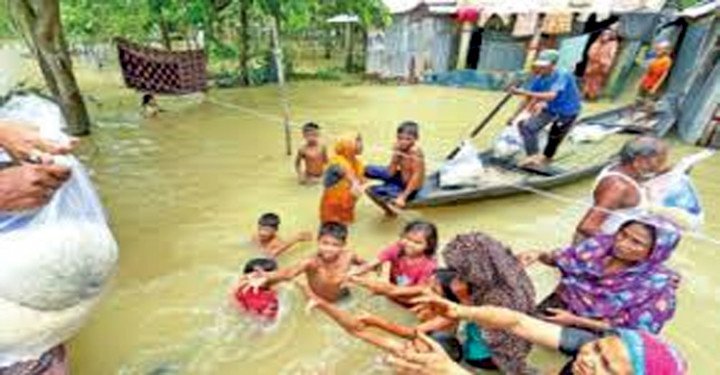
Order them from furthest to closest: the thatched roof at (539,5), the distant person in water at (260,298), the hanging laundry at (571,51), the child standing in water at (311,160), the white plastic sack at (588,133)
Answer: the thatched roof at (539,5)
the hanging laundry at (571,51)
the white plastic sack at (588,133)
the child standing in water at (311,160)
the distant person in water at (260,298)

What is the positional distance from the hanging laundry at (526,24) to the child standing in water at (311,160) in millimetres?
8707

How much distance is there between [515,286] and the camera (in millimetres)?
3002

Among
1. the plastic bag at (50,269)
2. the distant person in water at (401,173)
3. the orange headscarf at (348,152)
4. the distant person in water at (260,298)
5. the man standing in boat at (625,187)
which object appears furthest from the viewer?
the orange headscarf at (348,152)

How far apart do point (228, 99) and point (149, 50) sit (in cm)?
378

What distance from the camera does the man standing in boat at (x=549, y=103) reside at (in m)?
6.40

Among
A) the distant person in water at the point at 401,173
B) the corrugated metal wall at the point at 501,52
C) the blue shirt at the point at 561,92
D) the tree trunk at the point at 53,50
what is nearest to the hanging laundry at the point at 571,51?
the corrugated metal wall at the point at 501,52

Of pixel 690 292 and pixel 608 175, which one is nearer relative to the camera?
pixel 608 175

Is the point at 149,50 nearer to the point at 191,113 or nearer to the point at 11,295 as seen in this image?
the point at 191,113

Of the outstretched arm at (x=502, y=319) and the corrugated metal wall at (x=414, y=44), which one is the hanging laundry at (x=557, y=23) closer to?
the corrugated metal wall at (x=414, y=44)

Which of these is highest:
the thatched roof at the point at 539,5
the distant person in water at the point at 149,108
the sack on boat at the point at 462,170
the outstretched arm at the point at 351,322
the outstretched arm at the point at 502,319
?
the thatched roof at the point at 539,5

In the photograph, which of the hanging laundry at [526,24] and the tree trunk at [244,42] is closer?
the tree trunk at [244,42]

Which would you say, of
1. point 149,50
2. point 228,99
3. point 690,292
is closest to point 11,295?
point 690,292

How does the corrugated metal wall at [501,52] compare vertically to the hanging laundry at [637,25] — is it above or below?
below

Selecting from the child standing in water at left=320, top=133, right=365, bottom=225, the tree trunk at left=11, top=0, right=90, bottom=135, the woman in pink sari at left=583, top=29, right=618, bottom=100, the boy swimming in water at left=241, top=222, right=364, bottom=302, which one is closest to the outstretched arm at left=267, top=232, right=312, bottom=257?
the child standing in water at left=320, top=133, right=365, bottom=225
